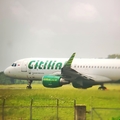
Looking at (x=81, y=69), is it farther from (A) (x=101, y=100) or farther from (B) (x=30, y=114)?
(B) (x=30, y=114)

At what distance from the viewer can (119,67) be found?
37.8ft

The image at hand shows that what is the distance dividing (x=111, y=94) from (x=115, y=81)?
13.6 inches

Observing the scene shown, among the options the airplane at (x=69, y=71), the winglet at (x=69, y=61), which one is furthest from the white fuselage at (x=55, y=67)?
the winglet at (x=69, y=61)

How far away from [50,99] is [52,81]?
2.32ft

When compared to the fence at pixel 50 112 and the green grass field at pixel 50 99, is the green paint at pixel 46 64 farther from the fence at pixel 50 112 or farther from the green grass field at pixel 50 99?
the fence at pixel 50 112

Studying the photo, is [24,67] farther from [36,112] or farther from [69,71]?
[36,112]

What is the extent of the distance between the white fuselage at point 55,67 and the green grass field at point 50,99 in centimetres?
33

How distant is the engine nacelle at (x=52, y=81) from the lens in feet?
38.0

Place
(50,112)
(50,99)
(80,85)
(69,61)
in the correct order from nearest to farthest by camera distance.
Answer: (50,112) → (50,99) → (69,61) → (80,85)

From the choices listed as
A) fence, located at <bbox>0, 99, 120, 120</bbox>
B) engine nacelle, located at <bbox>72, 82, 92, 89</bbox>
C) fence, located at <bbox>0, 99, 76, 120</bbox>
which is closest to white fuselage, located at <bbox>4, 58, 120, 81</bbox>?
engine nacelle, located at <bbox>72, 82, 92, 89</bbox>

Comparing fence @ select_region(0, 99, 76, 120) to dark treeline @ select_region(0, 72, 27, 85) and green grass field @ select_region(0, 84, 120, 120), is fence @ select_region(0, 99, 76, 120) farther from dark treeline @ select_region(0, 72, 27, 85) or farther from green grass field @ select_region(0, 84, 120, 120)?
dark treeline @ select_region(0, 72, 27, 85)

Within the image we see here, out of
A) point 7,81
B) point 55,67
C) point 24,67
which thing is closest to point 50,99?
point 55,67

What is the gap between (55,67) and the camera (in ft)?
39.4

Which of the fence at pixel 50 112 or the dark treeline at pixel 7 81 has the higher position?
the dark treeline at pixel 7 81
